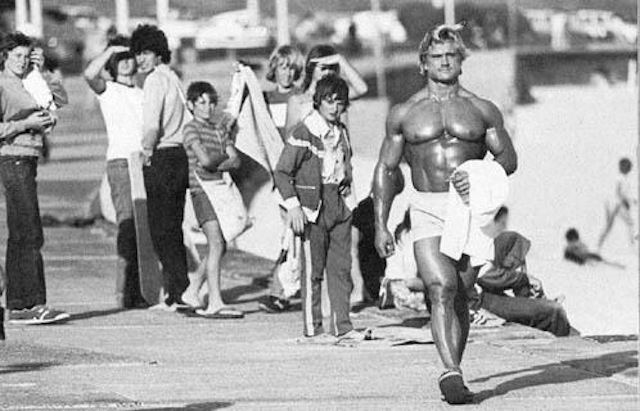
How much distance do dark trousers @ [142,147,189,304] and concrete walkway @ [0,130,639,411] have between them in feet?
1.15

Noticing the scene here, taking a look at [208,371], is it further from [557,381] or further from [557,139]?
[557,139]

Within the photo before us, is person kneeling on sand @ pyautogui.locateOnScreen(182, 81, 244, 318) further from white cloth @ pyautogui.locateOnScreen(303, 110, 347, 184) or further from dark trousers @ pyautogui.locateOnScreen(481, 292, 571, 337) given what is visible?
dark trousers @ pyautogui.locateOnScreen(481, 292, 571, 337)

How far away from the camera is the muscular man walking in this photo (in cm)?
1459

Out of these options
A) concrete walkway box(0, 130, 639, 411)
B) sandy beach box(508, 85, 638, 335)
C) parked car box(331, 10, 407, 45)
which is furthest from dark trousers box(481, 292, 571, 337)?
parked car box(331, 10, 407, 45)

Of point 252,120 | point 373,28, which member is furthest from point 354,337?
point 373,28

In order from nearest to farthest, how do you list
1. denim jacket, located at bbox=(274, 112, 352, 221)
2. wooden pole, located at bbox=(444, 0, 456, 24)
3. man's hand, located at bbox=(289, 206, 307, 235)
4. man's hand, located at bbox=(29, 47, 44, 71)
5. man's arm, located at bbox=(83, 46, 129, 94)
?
man's hand, located at bbox=(289, 206, 307, 235), denim jacket, located at bbox=(274, 112, 352, 221), man's hand, located at bbox=(29, 47, 44, 71), man's arm, located at bbox=(83, 46, 129, 94), wooden pole, located at bbox=(444, 0, 456, 24)

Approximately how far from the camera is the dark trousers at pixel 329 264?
1745 cm

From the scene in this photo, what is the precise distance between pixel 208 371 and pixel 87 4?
265ft

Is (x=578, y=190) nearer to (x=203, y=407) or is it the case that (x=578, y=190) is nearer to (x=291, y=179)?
(x=291, y=179)

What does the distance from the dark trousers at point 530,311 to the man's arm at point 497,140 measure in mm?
4119

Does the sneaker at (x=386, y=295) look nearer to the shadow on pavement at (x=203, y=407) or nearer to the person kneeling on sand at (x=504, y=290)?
the person kneeling on sand at (x=504, y=290)

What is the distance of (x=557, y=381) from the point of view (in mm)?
15375

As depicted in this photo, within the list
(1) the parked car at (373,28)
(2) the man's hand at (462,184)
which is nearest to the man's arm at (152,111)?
(2) the man's hand at (462,184)

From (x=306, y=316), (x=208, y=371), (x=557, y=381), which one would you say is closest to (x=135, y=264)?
(x=306, y=316)
